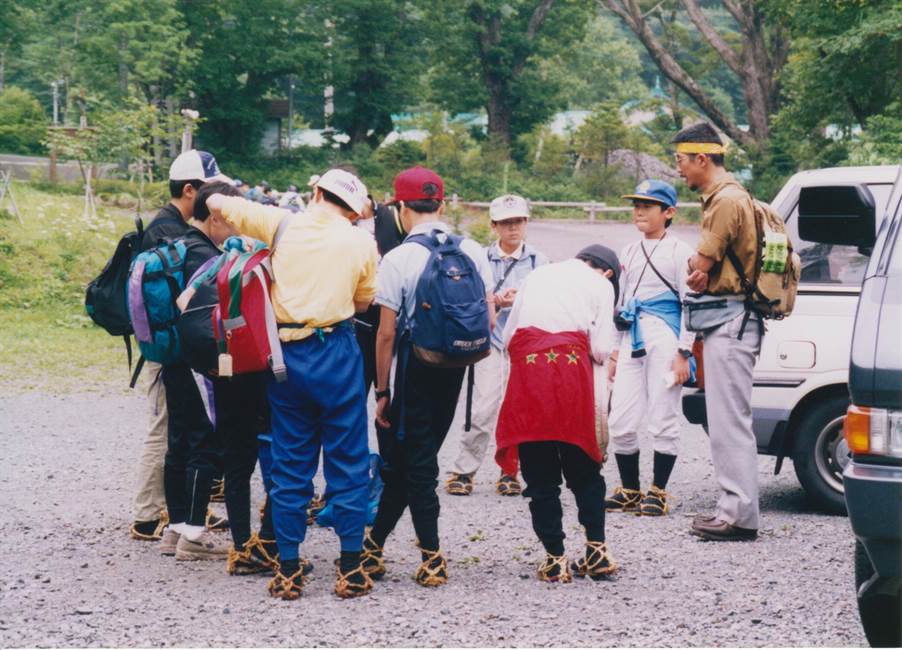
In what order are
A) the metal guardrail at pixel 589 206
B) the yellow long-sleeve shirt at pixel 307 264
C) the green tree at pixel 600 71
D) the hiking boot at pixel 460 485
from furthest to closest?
the green tree at pixel 600 71 < the metal guardrail at pixel 589 206 < the hiking boot at pixel 460 485 < the yellow long-sleeve shirt at pixel 307 264

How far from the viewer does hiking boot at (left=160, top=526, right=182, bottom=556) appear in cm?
641

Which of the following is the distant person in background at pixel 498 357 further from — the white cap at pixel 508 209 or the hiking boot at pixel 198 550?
the hiking boot at pixel 198 550

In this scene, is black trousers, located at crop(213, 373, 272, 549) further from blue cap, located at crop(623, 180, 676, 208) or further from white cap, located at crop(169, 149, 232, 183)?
blue cap, located at crop(623, 180, 676, 208)

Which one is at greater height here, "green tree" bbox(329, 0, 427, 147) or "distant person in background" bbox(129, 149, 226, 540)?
"green tree" bbox(329, 0, 427, 147)

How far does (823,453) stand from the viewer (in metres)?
7.37

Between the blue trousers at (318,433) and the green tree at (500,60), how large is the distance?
45584mm

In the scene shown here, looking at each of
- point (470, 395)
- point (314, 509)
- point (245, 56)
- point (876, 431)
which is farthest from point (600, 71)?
point (876, 431)

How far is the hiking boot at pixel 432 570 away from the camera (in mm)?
5836

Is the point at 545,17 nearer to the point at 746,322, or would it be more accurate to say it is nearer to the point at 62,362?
the point at 62,362

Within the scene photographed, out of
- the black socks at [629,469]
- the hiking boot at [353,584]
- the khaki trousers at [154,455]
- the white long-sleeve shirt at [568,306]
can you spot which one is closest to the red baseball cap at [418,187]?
the white long-sleeve shirt at [568,306]

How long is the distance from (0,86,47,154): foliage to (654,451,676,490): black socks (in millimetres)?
46344

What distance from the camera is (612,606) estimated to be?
5.52 m

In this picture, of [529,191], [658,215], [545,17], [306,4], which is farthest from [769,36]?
[658,215]

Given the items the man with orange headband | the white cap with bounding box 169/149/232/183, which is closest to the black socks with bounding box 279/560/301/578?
the white cap with bounding box 169/149/232/183
